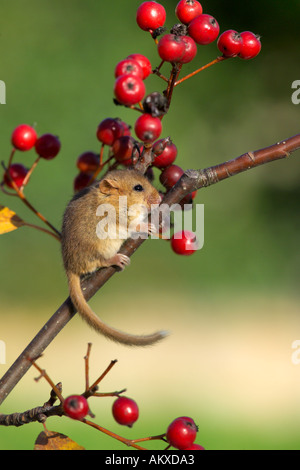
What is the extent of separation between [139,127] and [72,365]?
11.7 ft

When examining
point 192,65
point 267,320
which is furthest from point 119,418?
point 192,65

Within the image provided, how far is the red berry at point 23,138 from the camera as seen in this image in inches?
56.5

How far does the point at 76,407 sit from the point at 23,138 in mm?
710

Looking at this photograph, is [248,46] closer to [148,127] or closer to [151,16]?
[151,16]

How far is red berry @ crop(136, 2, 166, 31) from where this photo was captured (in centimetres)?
125

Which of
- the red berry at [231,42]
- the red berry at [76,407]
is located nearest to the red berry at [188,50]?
the red berry at [231,42]

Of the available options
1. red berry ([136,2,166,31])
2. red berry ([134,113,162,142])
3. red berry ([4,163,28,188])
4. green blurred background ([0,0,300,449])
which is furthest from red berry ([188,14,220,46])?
green blurred background ([0,0,300,449])

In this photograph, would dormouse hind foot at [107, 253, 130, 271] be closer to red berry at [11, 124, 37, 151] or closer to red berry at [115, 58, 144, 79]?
red berry at [11, 124, 37, 151]

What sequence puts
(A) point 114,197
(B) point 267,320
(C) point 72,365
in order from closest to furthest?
(A) point 114,197
(C) point 72,365
(B) point 267,320

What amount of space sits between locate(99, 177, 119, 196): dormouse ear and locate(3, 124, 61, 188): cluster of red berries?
0.97 ft

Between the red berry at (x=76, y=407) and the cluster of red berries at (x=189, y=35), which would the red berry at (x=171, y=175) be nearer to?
the cluster of red berries at (x=189, y=35)

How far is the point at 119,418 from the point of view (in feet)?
3.73

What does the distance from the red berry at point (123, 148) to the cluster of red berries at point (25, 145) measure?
22 cm
